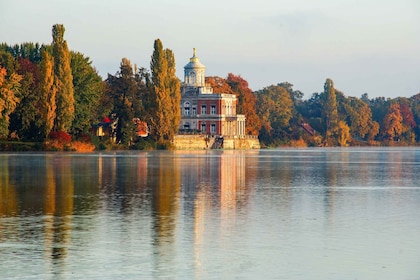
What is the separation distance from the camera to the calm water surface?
1591 centimetres

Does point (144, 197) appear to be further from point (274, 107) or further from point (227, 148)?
point (274, 107)

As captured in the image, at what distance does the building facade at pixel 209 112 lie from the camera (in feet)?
505

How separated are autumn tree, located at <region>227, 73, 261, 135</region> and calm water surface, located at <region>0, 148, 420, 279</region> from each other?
12436 cm

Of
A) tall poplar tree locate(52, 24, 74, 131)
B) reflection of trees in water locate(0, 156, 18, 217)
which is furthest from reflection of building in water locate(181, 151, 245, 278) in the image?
tall poplar tree locate(52, 24, 74, 131)

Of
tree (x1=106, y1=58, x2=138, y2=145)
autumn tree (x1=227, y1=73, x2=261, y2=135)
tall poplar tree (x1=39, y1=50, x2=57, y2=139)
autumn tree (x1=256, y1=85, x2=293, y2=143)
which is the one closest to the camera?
tall poplar tree (x1=39, y1=50, x2=57, y2=139)

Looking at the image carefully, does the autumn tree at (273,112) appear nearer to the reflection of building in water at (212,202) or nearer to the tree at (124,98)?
the tree at (124,98)

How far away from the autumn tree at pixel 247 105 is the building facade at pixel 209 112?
3.05 m

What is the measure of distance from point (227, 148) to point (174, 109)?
33320mm

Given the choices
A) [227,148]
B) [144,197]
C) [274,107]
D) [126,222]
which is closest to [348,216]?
[126,222]

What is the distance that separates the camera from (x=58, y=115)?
92188 mm

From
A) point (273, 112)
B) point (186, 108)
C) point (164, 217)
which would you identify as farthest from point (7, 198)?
point (273, 112)

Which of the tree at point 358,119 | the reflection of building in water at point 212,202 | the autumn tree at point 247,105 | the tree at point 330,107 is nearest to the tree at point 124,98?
the autumn tree at point 247,105

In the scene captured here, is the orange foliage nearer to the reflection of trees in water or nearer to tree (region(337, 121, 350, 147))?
the reflection of trees in water

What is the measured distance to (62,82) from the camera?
92125 mm
